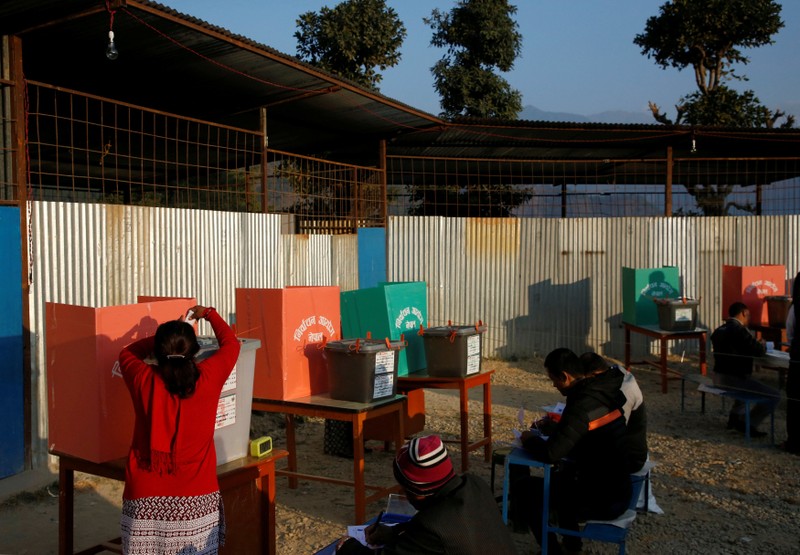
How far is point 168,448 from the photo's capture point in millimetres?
3545

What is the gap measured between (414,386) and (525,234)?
7.77m

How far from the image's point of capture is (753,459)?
24.9ft

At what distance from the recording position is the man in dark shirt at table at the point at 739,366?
858cm

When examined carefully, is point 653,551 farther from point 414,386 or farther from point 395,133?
point 395,133

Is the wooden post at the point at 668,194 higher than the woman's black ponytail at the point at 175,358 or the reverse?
higher

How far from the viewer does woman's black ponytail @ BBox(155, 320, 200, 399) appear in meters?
3.51

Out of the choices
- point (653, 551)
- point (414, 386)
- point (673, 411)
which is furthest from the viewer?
point (673, 411)

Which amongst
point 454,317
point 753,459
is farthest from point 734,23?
point 753,459

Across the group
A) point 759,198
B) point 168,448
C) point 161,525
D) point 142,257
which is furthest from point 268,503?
point 759,198

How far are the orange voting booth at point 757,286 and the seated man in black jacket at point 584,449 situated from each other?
7.89 m

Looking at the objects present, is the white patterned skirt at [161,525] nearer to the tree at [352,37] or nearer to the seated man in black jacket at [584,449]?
the seated man in black jacket at [584,449]

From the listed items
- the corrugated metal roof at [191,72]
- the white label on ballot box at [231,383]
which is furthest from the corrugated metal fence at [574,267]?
the white label on ballot box at [231,383]

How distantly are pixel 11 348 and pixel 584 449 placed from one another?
16.1 ft

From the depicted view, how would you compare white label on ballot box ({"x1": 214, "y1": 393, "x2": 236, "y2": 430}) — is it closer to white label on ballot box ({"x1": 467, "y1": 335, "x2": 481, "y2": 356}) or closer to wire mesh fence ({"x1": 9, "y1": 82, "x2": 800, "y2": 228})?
white label on ballot box ({"x1": 467, "y1": 335, "x2": 481, "y2": 356})
